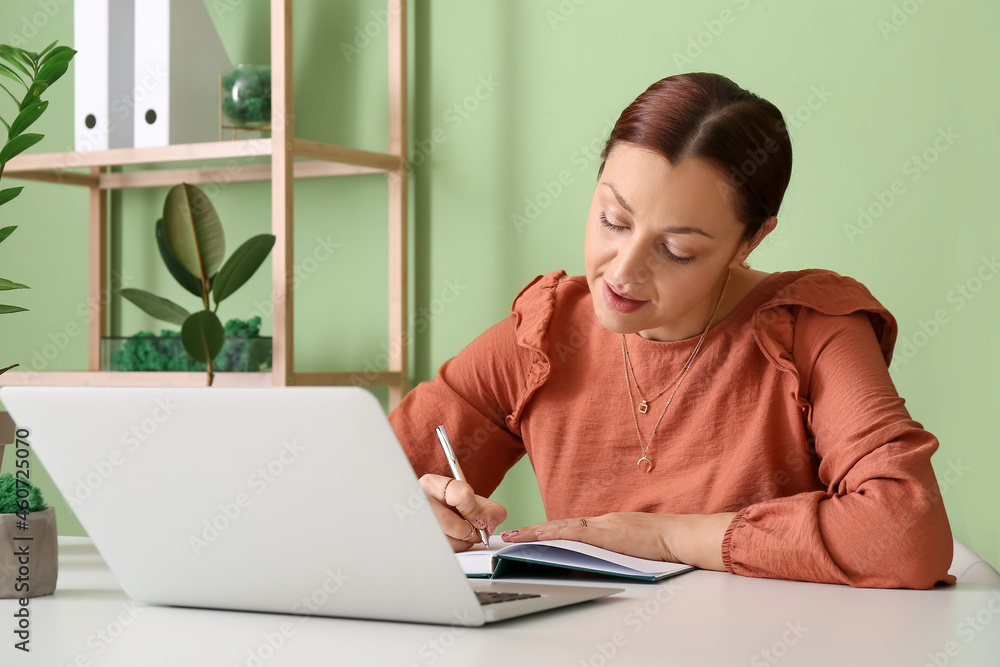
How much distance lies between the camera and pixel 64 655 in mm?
648

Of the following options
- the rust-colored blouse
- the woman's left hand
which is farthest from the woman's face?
the woman's left hand

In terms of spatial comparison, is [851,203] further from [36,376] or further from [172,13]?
[36,376]

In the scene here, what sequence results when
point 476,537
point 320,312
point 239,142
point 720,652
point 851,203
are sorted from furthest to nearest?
point 320,312 < point 239,142 < point 851,203 < point 476,537 < point 720,652

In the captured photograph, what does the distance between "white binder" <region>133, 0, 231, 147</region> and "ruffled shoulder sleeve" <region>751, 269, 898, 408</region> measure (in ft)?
4.37

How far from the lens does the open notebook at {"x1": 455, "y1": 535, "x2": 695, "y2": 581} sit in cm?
88

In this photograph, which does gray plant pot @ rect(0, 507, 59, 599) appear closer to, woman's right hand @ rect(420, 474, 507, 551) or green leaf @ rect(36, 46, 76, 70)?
woman's right hand @ rect(420, 474, 507, 551)

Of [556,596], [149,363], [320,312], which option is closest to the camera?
[556,596]

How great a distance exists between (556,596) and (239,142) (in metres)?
1.42

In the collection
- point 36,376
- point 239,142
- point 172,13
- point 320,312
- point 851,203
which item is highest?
point 172,13

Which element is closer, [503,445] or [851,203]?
[503,445]

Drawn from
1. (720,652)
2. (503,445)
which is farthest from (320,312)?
(720,652)

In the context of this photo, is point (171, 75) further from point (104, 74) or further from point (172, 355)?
point (172, 355)

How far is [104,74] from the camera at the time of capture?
6.83 ft

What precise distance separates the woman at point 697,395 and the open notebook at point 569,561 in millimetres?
61
